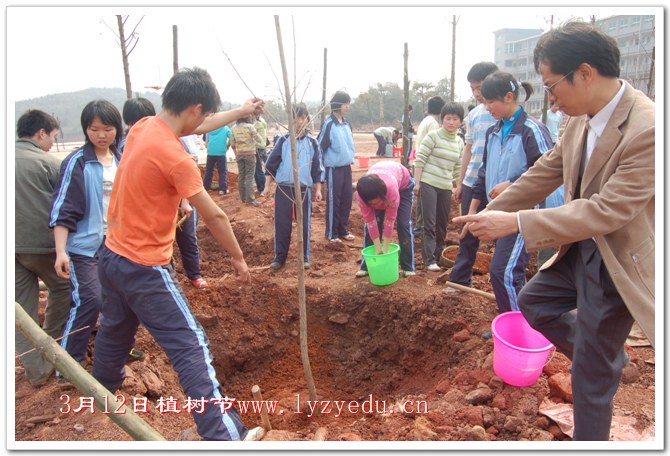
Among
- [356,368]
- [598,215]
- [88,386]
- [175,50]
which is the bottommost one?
[356,368]

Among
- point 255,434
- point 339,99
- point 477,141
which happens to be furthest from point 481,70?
point 255,434

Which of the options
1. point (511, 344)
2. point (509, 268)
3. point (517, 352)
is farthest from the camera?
point (509, 268)

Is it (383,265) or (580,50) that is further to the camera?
(383,265)

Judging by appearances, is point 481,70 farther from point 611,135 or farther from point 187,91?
point 187,91

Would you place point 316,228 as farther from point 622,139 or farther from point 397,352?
point 622,139

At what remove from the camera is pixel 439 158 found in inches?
183

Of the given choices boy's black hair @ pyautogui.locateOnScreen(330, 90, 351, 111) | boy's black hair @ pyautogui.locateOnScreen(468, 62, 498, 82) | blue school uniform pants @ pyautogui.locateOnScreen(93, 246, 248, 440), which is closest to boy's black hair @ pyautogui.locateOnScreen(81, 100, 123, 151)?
blue school uniform pants @ pyautogui.locateOnScreen(93, 246, 248, 440)

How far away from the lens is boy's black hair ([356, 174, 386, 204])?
3875 mm

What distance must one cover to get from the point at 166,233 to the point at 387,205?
2.20 m

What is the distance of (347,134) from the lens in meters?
5.91

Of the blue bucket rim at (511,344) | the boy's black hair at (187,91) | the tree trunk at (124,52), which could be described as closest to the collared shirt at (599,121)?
the blue bucket rim at (511,344)

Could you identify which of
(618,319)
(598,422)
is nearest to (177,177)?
(618,319)

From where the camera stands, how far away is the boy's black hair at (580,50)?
176 cm

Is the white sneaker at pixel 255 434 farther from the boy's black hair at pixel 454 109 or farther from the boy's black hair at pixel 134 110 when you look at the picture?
the boy's black hair at pixel 454 109
